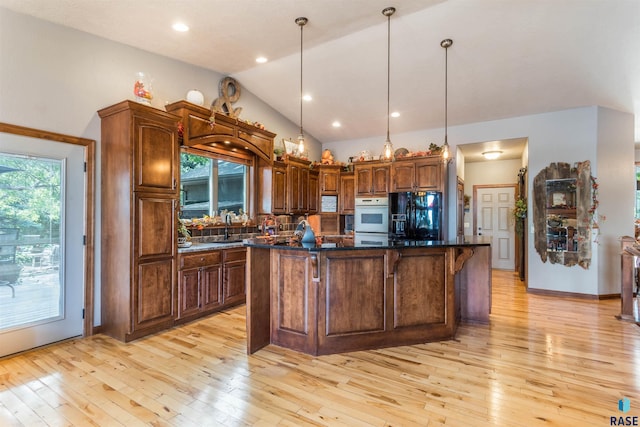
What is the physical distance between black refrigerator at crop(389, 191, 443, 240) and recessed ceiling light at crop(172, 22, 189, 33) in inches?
158

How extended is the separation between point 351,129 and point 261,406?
5337 mm

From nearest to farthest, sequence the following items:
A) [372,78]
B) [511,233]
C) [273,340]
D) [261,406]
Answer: [261,406] → [273,340] → [372,78] → [511,233]

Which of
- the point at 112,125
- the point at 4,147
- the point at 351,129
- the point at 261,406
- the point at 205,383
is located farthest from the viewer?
the point at 351,129

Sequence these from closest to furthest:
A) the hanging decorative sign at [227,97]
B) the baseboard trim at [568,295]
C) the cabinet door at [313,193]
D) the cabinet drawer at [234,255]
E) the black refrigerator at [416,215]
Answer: the cabinet drawer at [234,255] → the hanging decorative sign at [227,97] → the baseboard trim at [568,295] → the black refrigerator at [416,215] → the cabinet door at [313,193]

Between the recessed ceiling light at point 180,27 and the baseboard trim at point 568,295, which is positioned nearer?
the recessed ceiling light at point 180,27

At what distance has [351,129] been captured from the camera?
252 inches

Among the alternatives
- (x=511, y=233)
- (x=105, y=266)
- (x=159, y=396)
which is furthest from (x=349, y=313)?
(x=511, y=233)

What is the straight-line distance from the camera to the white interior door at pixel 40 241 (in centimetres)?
288

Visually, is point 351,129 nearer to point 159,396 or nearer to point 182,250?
point 182,250

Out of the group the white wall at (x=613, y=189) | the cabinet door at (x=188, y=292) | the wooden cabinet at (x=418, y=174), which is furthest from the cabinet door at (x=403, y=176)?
the cabinet door at (x=188, y=292)

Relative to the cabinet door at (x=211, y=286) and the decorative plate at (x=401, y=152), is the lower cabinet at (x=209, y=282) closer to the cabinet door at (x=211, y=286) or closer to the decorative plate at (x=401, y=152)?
the cabinet door at (x=211, y=286)

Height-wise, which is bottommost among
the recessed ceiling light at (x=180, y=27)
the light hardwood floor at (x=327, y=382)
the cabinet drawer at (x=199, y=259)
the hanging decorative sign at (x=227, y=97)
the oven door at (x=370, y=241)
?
the light hardwood floor at (x=327, y=382)

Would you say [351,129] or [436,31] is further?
[351,129]

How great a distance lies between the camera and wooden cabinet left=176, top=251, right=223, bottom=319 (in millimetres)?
3721
